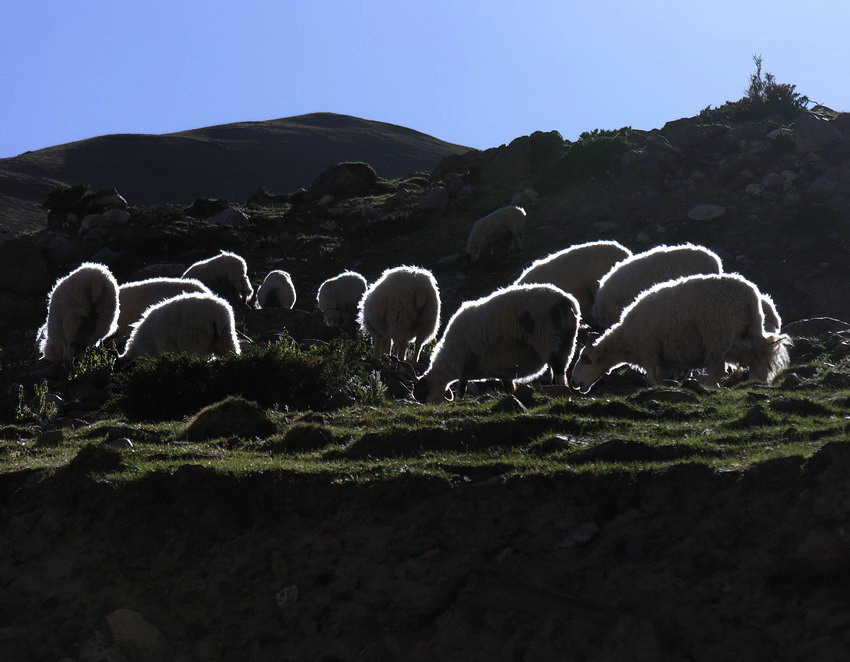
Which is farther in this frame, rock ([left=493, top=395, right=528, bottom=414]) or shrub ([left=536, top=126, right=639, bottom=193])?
shrub ([left=536, top=126, right=639, bottom=193])

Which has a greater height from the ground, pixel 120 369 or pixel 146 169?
pixel 146 169

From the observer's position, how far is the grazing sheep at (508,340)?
1058 centimetres

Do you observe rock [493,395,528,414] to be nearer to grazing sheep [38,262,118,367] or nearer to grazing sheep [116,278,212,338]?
grazing sheep [38,262,118,367]

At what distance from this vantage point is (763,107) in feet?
113

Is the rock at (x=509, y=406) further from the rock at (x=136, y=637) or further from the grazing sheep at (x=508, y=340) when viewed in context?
the rock at (x=136, y=637)

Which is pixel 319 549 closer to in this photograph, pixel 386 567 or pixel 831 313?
pixel 386 567

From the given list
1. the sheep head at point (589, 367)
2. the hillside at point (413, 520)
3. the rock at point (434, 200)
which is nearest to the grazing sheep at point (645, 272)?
the sheep head at point (589, 367)

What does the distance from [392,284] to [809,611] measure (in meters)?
Result: 11.1

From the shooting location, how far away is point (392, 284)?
14.7 meters

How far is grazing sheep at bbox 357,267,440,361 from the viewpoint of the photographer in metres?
14.6

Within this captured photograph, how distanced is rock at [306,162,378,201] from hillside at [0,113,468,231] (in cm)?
2600

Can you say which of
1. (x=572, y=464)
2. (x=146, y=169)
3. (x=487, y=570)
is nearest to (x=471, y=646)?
(x=487, y=570)

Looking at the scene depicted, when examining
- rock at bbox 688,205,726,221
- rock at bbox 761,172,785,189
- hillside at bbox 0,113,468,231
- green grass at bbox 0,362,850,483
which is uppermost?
hillside at bbox 0,113,468,231

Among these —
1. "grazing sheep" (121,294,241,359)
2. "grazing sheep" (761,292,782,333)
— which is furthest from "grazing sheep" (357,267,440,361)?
"grazing sheep" (761,292,782,333)
